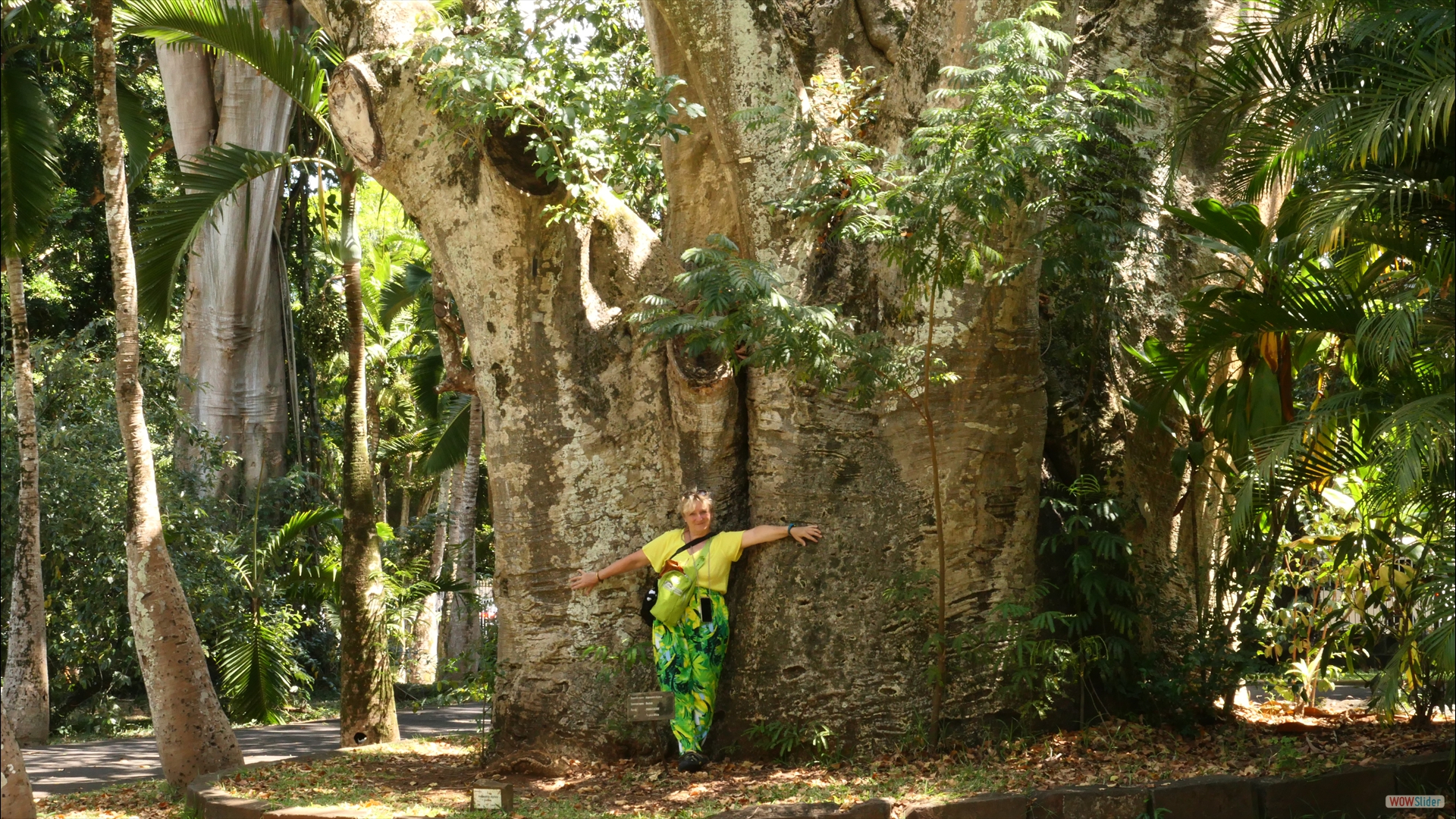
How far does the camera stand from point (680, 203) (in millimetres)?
7238

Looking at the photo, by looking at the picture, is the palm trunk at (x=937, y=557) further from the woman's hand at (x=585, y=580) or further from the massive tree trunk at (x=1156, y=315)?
the woman's hand at (x=585, y=580)

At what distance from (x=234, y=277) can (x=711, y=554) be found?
11126 millimetres

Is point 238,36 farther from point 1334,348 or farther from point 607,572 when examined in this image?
point 1334,348

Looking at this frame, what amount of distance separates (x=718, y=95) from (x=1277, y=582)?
4.30m

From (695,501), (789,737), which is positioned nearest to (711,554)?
(695,501)

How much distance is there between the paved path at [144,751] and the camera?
25.8ft

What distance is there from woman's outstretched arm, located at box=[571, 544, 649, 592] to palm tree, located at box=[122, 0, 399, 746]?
2207mm

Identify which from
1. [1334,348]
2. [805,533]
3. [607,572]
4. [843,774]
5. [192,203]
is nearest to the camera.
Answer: [843,774]

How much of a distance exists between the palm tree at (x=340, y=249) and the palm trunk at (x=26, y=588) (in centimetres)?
87

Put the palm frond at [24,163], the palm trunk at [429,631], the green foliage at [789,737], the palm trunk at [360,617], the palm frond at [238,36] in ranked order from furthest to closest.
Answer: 1. the palm trunk at [429,631]
2. the palm trunk at [360,617]
3. the palm frond at [24,163]
4. the palm frond at [238,36]
5. the green foliage at [789,737]

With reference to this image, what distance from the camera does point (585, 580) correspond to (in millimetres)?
6520

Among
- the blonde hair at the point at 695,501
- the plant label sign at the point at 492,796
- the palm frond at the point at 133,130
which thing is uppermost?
the palm frond at the point at 133,130

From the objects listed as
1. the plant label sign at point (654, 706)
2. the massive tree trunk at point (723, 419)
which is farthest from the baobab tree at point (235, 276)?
the plant label sign at point (654, 706)

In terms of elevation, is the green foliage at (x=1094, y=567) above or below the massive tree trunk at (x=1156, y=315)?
below
